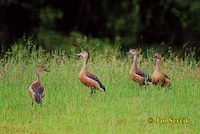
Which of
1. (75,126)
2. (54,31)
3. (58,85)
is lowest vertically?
(75,126)

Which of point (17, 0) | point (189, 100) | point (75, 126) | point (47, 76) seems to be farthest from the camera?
point (17, 0)

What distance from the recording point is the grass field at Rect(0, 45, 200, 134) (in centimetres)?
798

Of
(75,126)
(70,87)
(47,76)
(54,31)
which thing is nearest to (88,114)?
(75,126)

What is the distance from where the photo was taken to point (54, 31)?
16.0 m

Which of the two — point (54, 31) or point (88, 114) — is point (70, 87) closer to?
point (88, 114)

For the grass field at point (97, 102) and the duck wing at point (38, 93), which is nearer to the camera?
the grass field at point (97, 102)

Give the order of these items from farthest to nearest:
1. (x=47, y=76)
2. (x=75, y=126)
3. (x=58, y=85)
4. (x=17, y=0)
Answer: (x=17, y=0) → (x=47, y=76) → (x=58, y=85) → (x=75, y=126)

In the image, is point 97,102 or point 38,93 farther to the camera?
point 97,102

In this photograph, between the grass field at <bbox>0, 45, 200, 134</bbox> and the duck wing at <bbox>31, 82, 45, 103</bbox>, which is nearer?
the grass field at <bbox>0, 45, 200, 134</bbox>

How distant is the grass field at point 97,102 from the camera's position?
Answer: 26.2ft

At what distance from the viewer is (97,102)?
8859 mm

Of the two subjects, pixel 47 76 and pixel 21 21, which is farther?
pixel 21 21

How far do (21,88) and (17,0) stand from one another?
6692mm

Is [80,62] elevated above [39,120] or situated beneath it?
elevated above
